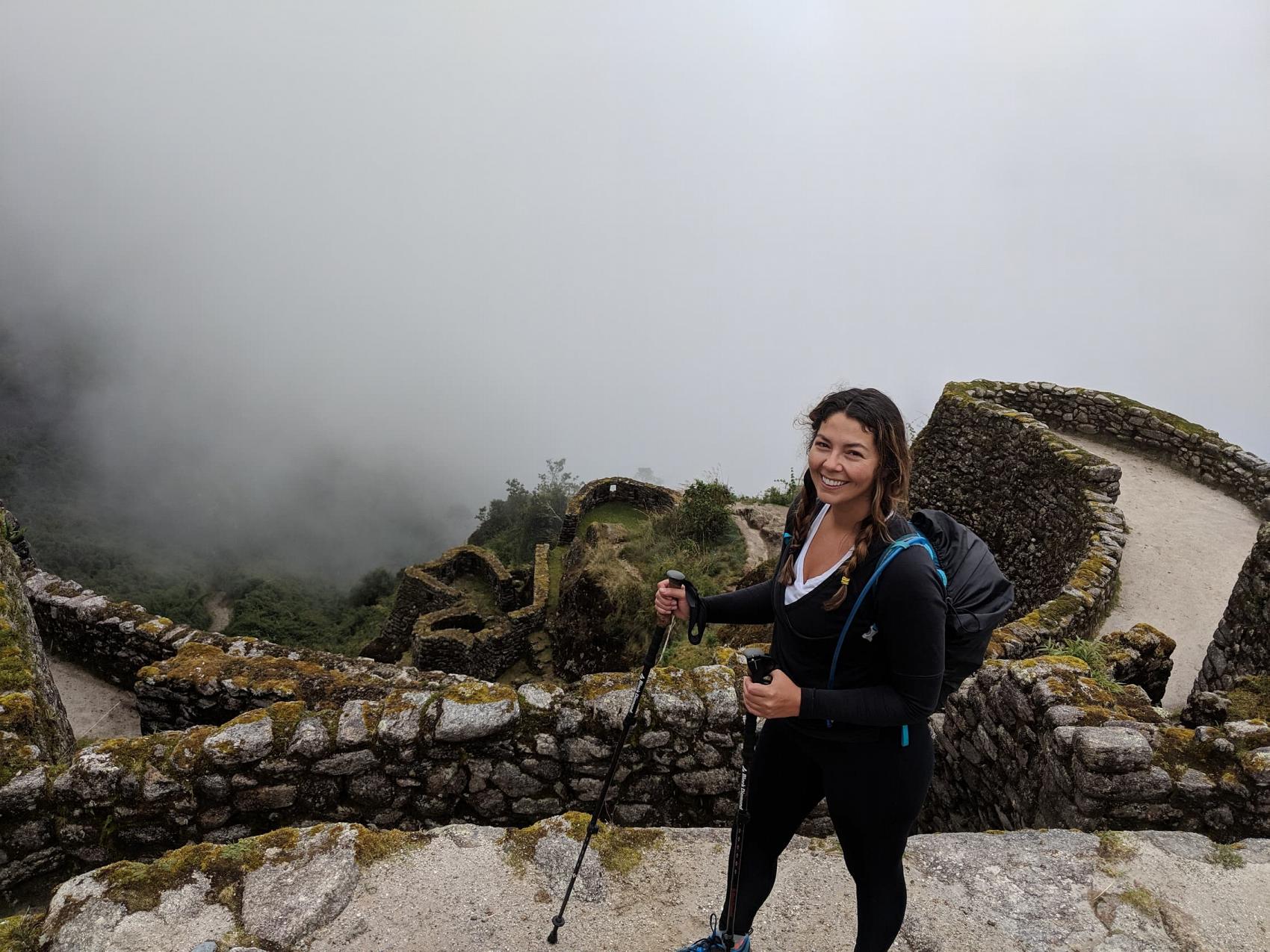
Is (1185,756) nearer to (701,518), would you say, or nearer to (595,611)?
(595,611)

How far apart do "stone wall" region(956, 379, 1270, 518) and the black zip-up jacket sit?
44.4 feet

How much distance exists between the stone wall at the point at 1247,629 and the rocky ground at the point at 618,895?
415 centimetres

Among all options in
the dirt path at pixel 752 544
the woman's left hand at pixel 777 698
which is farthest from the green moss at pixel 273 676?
the dirt path at pixel 752 544

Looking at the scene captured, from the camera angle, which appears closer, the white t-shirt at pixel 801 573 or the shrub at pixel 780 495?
the white t-shirt at pixel 801 573

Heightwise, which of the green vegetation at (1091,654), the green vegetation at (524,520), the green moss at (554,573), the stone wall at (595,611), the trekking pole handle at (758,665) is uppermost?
the trekking pole handle at (758,665)

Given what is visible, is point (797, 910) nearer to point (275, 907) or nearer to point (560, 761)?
point (560, 761)

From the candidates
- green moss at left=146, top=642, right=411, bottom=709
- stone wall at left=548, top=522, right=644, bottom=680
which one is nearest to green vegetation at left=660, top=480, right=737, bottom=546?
stone wall at left=548, top=522, right=644, bottom=680

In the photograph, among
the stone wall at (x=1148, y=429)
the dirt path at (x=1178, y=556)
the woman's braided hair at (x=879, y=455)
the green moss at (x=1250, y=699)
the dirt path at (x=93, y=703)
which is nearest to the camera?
the woman's braided hair at (x=879, y=455)

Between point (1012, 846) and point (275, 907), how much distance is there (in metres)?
3.90

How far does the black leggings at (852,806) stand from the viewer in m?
2.49

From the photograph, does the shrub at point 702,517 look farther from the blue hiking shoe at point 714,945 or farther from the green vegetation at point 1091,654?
the blue hiking shoe at point 714,945

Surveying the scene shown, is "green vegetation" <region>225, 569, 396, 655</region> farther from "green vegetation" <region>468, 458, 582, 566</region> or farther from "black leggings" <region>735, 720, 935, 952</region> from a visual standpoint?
"black leggings" <region>735, 720, 935, 952</region>

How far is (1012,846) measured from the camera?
379 centimetres

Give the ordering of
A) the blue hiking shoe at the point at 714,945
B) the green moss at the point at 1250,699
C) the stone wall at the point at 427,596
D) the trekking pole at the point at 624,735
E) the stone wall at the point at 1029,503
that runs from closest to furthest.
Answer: the blue hiking shoe at the point at 714,945 → the trekking pole at the point at 624,735 → the green moss at the point at 1250,699 → the stone wall at the point at 1029,503 → the stone wall at the point at 427,596
